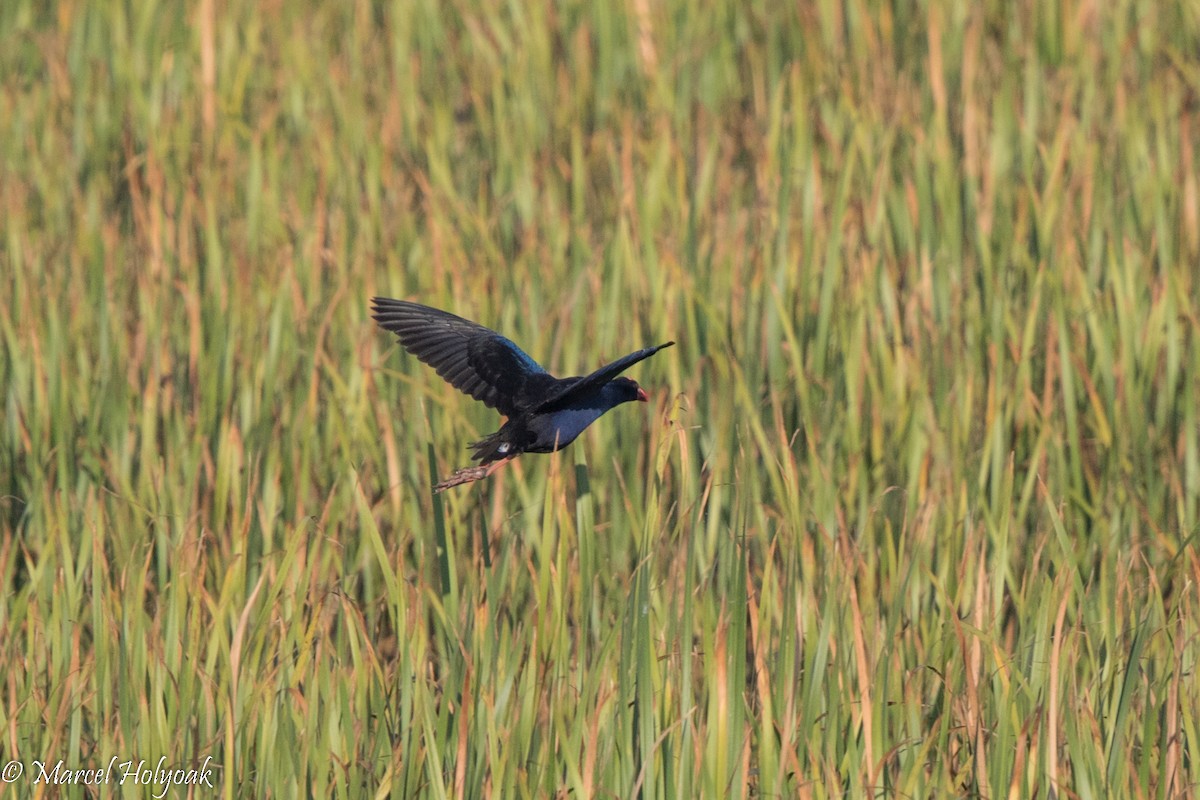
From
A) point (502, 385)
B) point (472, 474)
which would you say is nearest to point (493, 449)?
point (472, 474)

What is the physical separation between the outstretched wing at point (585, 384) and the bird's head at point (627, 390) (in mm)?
37

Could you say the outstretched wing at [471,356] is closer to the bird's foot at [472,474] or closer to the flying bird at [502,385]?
the flying bird at [502,385]

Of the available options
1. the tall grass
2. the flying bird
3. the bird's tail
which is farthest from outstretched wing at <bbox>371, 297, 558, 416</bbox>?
the tall grass

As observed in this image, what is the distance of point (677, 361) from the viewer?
3613mm

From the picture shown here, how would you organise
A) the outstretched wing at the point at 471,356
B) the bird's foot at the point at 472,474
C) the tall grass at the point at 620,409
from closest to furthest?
the tall grass at the point at 620,409
the bird's foot at the point at 472,474
the outstretched wing at the point at 471,356

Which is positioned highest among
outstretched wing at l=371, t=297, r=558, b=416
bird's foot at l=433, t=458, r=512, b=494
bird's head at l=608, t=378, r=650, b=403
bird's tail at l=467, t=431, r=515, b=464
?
outstretched wing at l=371, t=297, r=558, b=416

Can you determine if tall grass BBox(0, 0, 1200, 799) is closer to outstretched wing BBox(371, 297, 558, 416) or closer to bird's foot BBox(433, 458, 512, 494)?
bird's foot BBox(433, 458, 512, 494)

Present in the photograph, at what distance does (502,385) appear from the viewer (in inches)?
120

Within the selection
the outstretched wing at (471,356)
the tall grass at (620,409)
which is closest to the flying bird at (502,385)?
the outstretched wing at (471,356)

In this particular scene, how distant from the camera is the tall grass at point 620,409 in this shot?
95.7 inches

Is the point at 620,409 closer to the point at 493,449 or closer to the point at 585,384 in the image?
the point at 493,449

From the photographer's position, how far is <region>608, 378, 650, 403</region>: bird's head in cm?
287

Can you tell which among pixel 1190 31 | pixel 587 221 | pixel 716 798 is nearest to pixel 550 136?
pixel 587 221

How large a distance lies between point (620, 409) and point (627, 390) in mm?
583
